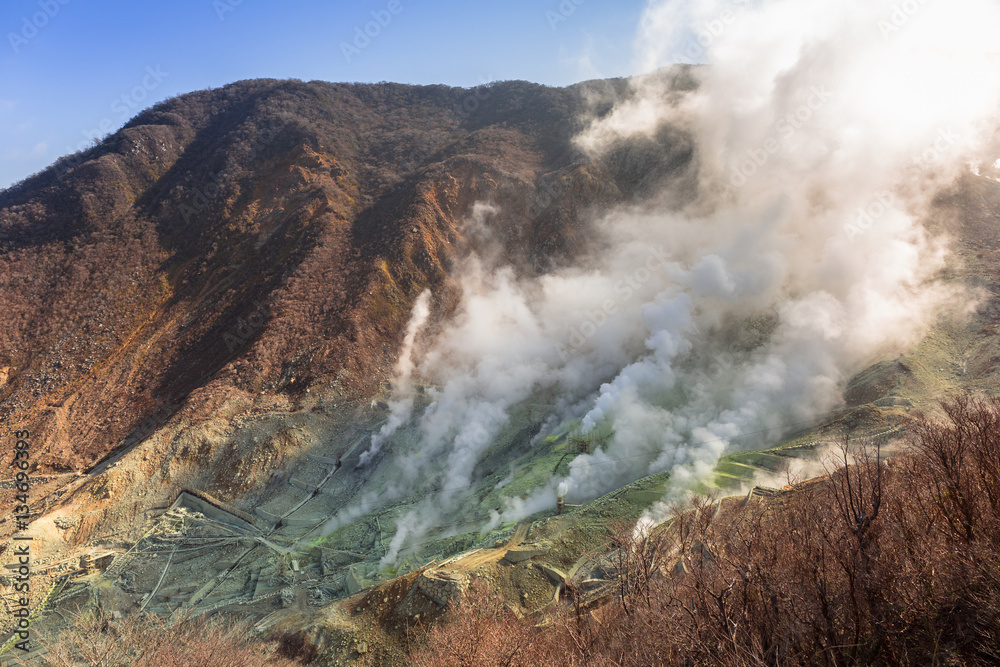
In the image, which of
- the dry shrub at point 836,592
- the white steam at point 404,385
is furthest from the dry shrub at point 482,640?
the white steam at point 404,385

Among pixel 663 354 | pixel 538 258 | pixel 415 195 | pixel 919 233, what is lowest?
pixel 663 354

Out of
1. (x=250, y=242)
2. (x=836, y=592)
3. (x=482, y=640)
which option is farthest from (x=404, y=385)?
(x=836, y=592)

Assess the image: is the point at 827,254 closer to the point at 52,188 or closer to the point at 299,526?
the point at 299,526

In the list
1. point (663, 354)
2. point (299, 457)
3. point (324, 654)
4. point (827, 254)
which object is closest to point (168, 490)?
point (299, 457)

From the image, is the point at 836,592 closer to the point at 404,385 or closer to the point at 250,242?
the point at 404,385

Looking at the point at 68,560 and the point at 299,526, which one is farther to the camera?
the point at 299,526

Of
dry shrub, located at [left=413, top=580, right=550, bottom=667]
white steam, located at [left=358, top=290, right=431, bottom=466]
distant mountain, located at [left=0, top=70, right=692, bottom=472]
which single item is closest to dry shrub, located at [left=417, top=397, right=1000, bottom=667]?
dry shrub, located at [left=413, top=580, right=550, bottom=667]

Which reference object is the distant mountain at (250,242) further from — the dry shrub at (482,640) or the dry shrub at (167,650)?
the dry shrub at (482,640)

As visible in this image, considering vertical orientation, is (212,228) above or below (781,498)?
above
